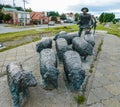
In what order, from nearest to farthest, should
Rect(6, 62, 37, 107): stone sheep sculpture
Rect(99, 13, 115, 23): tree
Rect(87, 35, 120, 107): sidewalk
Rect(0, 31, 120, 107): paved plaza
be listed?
Rect(6, 62, 37, 107): stone sheep sculpture, Rect(0, 31, 120, 107): paved plaza, Rect(87, 35, 120, 107): sidewalk, Rect(99, 13, 115, 23): tree

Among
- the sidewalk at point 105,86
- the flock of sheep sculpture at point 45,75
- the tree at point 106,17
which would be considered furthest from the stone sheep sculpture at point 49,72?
the tree at point 106,17

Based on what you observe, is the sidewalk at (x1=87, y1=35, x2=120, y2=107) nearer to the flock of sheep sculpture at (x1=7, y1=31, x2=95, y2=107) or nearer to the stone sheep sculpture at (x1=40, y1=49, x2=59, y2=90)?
the flock of sheep sculpture at (x1=7, y1=31, x2=95, y2=107)

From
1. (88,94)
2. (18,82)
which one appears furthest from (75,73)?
(18,82)

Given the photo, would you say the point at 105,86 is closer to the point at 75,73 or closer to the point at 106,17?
the point at 75,73

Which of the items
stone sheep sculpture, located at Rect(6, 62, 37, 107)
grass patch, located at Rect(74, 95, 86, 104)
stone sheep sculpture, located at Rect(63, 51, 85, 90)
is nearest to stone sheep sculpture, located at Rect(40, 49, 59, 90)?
stone sheep sculpture, located at Rect(63, 51, 85, 90)

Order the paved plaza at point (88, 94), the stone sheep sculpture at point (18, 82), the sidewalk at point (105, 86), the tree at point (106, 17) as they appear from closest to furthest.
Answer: the stone sheep sculpture at point (18, 82) < the paved plaza at point (88, 94) < the sidewalk at point (105, 86) < the tree at point (106, 17)

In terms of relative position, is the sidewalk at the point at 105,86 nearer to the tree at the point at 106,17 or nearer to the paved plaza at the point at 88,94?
the paved plaza at the point at 88,94

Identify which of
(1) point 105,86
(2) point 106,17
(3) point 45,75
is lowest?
(1) point 105,86

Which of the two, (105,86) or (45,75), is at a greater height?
(45,75)

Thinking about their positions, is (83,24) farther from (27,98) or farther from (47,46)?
(27,98)

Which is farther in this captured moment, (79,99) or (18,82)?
(79,99)

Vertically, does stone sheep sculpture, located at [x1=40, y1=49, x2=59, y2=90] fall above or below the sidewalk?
above

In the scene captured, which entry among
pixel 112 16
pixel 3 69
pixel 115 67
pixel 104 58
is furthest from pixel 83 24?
pixel 112 16

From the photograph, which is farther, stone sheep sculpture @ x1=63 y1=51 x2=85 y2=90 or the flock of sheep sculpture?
stone sheep sculpture @ x1=63 y1=51 x2=85 y2=90
